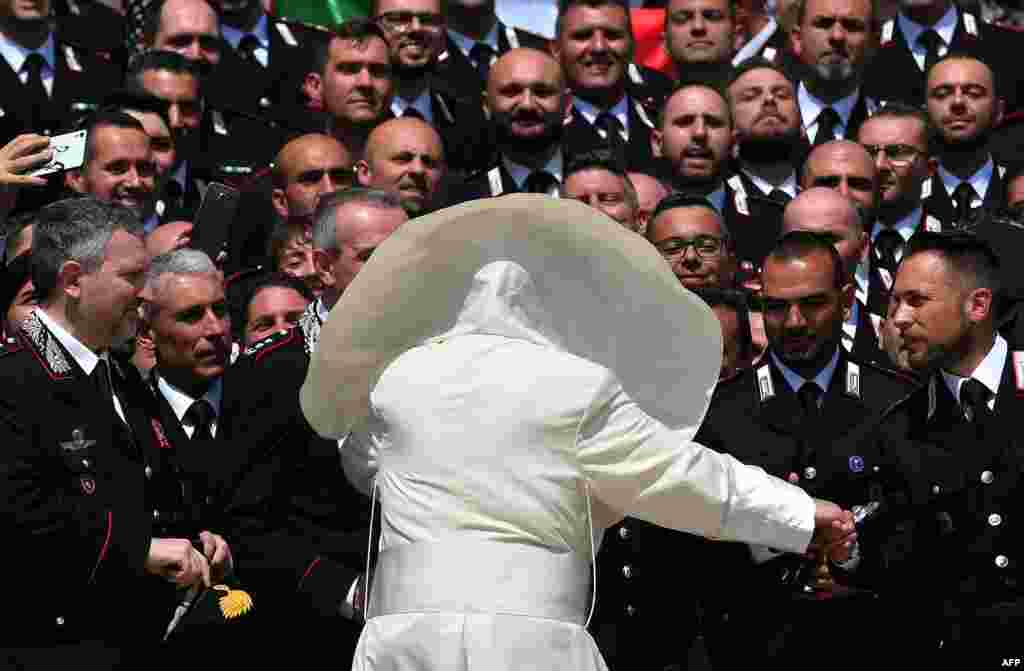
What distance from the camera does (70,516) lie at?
7.57 meters

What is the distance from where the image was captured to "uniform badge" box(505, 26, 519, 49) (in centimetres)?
1302

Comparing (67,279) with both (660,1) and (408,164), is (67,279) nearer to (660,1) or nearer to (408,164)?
(408,164)

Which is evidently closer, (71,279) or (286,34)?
(71,279)

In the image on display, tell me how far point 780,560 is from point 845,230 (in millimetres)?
2346

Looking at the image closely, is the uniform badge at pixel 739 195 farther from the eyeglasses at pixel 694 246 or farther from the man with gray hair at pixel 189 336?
the man with gray hair at pixel 189 336

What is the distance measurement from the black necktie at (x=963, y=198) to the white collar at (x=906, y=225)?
0.31m

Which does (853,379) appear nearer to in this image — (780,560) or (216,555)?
(780,560)

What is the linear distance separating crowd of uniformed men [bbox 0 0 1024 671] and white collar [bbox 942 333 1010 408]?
1 cm

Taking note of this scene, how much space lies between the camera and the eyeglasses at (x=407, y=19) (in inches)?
480

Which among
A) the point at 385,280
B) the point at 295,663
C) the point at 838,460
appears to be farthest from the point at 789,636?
the point at 385,280

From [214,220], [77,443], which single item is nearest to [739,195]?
[214,220]

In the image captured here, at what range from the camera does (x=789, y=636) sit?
8617 mm

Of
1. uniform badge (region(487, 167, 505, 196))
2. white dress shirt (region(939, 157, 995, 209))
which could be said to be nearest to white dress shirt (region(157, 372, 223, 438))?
uniform badge (region(487, 167, 505, 196))

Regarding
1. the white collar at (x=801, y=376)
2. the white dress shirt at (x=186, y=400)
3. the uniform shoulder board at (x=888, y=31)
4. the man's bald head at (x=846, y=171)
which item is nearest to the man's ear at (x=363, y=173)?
the man's bald head at (x=846, y=171)
